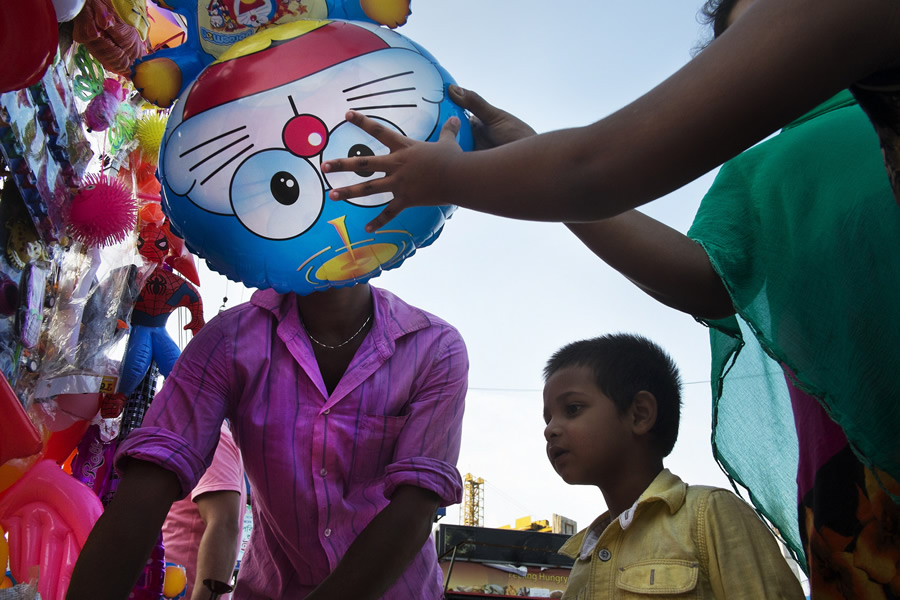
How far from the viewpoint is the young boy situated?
1.14 meters

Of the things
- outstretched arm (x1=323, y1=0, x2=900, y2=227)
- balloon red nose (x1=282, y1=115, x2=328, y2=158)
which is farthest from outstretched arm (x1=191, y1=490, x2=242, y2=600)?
outstretched arm (x1=323, y1=0, x2=900, y2=227)

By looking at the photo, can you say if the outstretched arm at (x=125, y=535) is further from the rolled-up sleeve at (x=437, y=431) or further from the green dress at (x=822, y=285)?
the green dress at (x=822, y=285)

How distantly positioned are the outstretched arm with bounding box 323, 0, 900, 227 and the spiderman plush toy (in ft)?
8.53

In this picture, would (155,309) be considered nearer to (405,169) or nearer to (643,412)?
(643,412)

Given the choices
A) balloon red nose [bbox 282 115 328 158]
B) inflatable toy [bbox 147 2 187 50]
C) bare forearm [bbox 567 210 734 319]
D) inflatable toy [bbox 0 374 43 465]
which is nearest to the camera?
bare forearm [bbox 567 210 734 319]

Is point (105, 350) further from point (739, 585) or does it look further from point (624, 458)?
point (739, 585)

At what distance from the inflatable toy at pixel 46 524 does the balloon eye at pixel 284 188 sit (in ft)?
4.94

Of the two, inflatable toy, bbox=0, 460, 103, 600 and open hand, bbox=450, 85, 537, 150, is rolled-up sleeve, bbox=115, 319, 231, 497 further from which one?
inflatable toy, bbox=0, 460, 103, 600

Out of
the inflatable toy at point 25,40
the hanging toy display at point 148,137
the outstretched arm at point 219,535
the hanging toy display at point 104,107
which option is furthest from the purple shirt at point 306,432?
the hanging toy display at point 148,137

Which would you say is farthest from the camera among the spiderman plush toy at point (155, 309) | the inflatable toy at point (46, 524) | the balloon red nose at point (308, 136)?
the spiderman plush toy at point (155, 309)

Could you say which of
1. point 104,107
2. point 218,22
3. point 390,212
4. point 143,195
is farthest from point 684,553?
point 143,195

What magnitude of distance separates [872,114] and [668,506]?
825 millimetres

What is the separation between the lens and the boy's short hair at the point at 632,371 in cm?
155

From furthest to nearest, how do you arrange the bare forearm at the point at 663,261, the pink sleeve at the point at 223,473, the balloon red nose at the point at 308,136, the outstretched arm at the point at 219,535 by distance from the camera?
1. the pink sleeve at the point at 223,473
2. the outstretched arm at the point at 219,535
3. the balloon red nose at the point at 308,136
4. the bare forearm at the point at 663,261
